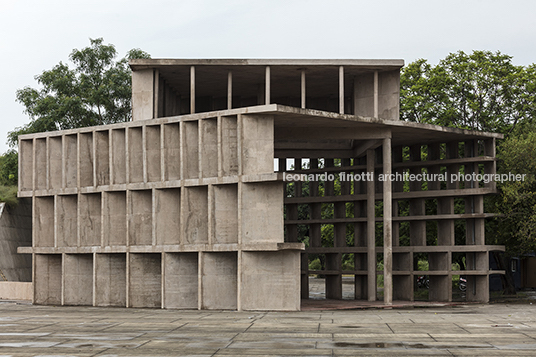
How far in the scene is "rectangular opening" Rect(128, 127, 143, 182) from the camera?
31.8 meters

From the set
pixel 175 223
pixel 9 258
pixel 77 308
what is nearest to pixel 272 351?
pixel 175 223

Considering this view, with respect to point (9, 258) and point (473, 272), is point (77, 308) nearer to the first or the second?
point (9, 258)

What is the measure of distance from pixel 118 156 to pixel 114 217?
122 inches

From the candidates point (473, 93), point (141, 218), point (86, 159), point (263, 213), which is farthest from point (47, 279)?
point (473, 93)

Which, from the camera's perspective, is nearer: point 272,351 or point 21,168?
point 272,351

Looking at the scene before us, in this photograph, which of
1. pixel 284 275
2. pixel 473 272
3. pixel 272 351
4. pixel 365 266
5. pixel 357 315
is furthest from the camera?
pixel 365 266

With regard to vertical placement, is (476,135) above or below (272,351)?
above

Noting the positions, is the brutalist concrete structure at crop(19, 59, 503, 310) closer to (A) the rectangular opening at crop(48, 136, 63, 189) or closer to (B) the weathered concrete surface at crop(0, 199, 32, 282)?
(A) the rectangular opening at crop(48, 136, 63, 189)

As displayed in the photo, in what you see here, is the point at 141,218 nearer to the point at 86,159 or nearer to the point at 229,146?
the point at 86,159

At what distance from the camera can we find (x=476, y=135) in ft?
116

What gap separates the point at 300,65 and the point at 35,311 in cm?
1708

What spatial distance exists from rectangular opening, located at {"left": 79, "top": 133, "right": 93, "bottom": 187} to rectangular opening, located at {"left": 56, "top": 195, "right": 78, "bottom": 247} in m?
1.22

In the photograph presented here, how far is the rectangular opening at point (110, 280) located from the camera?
32219 millimetres

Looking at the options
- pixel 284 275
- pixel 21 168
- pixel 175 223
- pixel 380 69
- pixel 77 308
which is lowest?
pixel 77 308
